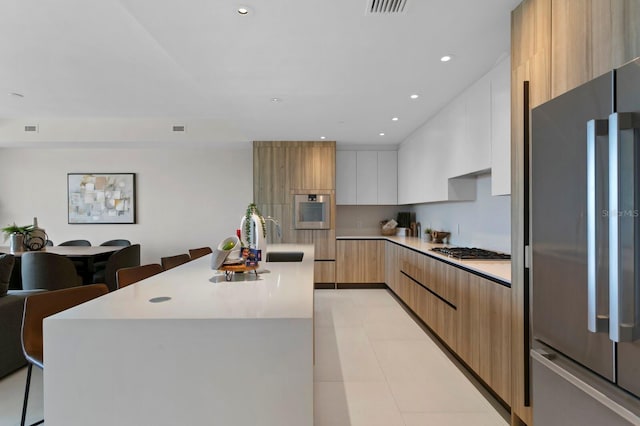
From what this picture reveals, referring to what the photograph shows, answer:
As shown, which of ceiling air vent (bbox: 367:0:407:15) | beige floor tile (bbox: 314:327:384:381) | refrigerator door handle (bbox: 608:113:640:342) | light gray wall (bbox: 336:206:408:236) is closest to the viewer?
refrigerator door handle (bbox: 608:113:640:342)

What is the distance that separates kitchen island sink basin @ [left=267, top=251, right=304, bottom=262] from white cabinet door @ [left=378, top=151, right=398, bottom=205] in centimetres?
266

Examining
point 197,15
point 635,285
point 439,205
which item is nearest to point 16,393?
point 197,15

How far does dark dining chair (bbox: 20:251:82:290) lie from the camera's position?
11.9 ft

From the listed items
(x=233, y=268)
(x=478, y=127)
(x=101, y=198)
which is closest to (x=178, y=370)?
(x=233, y=268)

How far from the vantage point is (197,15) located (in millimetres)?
1928

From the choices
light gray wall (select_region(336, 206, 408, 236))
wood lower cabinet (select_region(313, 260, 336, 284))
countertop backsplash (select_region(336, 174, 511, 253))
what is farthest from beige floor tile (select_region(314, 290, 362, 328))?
countertop backsplash (select_region(336, 174, 511, 253))

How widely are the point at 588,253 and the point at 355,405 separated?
1.73m

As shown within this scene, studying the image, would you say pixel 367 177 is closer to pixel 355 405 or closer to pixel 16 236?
pixel 355 405

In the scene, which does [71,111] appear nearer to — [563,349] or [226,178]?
[226,178]

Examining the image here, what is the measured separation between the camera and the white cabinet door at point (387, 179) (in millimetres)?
5777

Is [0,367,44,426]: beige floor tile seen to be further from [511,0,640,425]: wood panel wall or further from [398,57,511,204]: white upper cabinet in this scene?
[398,57,511,204]: white upper cabinet

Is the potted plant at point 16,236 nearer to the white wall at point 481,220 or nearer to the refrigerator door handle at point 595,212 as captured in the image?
the white wall at point 481,220

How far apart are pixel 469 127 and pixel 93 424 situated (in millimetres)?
3262

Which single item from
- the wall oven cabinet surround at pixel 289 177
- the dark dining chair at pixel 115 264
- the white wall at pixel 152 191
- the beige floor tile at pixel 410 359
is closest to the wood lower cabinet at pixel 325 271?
the wall oven cabinet surround at pixel 289 177
